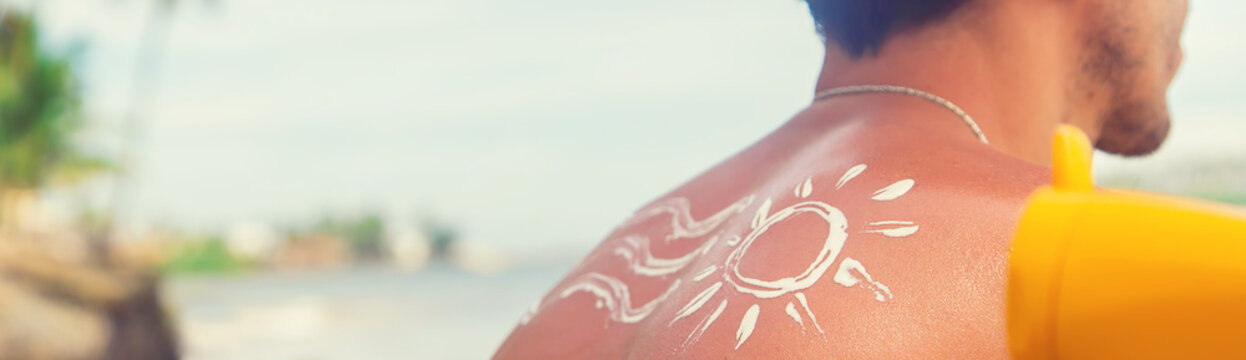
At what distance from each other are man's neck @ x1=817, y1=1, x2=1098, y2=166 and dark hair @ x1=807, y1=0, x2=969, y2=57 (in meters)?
0.01

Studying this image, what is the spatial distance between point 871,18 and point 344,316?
34182 millimetres

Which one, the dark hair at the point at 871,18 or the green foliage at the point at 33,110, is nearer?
the dark hair at the point at 871,18

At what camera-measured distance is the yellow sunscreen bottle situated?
0.49 metres

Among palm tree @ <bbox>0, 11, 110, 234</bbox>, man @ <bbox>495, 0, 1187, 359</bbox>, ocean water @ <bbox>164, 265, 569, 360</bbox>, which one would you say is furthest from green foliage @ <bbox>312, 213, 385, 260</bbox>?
man @ <bbox>495, 0, 1187, 359</bbox>

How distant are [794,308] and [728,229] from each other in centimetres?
30

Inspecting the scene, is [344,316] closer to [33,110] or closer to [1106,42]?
[33,110]

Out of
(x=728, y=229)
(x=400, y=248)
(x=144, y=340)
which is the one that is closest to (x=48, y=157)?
(x=144, y=340)

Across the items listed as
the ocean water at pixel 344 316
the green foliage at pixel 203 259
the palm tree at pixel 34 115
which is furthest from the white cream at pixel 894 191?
the green foliage at pixel 203 259

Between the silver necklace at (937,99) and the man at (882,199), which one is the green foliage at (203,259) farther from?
the silver necklace at (937,99)

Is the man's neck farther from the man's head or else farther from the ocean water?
the ocean water

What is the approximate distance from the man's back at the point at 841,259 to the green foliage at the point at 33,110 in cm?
2587

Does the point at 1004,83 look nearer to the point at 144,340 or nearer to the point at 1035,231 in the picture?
the point at 1035,231

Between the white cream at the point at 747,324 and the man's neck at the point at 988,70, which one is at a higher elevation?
the man's neck at the point at 988,70

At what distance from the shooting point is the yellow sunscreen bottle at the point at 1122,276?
49 centimetres
